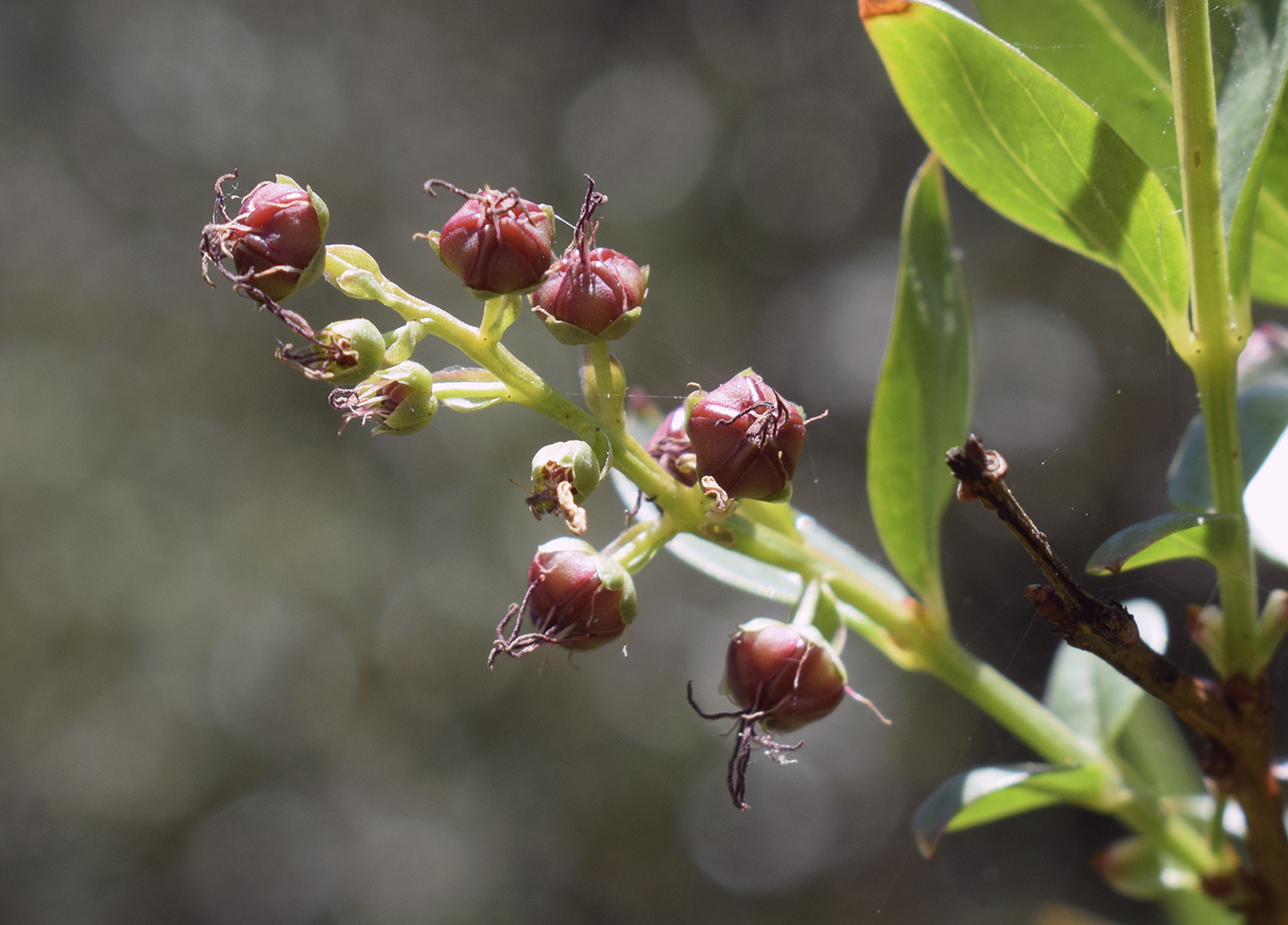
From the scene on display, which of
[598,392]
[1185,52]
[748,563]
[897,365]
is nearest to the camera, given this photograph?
[1185,52]

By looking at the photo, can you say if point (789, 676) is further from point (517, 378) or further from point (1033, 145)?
point (1033, 145)

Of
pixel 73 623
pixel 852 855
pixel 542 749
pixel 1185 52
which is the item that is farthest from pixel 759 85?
pixel 1185 52

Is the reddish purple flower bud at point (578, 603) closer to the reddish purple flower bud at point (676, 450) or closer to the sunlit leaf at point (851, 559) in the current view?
the reddish purple flower bud at point (676, 450)

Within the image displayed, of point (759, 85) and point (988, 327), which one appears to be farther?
point (759, 85)

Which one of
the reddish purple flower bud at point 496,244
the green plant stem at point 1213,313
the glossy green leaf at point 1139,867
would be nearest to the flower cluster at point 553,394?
the reddish purple flower bud at point 496,244

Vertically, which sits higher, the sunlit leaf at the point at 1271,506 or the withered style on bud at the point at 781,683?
the sunlit leaf at the point at 1271,506

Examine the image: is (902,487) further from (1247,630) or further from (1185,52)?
(1185,52)
